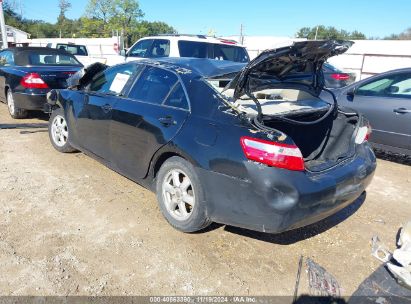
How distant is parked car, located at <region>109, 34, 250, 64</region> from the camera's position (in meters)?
8.68

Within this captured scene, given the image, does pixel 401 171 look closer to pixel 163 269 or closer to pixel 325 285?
pixel 325 285

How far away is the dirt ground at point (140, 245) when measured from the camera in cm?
270

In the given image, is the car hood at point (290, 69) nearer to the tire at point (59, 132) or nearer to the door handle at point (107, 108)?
the door handle at point (107, 108)

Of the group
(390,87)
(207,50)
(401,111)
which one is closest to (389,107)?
(401,111)

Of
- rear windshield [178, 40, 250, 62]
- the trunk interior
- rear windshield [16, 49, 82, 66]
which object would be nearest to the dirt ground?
the trunk interior

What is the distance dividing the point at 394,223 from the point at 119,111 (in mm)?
3169

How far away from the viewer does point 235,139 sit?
2791mm

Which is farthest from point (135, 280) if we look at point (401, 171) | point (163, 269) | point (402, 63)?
point (402, 63)

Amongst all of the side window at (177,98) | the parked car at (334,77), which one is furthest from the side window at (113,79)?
the parked car at (334,77)

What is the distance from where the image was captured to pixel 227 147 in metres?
2.81

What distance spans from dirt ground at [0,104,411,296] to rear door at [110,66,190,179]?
525 mm

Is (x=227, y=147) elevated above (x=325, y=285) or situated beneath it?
elevated above

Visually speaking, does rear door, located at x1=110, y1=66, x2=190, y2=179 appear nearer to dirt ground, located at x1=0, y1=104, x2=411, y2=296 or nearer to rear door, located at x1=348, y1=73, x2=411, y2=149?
dirt ground, located at x1=0, y1=104, x2=411, y2=296

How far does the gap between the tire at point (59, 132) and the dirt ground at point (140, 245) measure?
2.58ft
